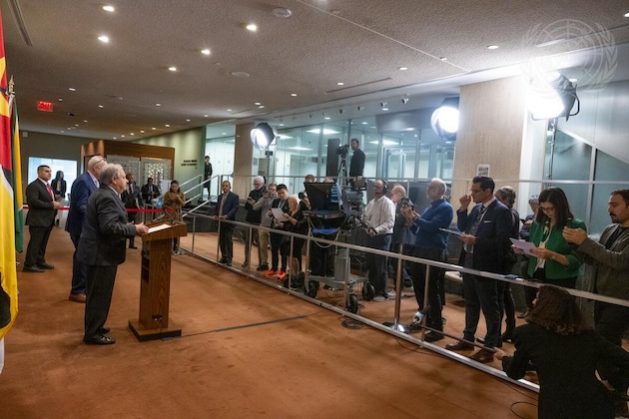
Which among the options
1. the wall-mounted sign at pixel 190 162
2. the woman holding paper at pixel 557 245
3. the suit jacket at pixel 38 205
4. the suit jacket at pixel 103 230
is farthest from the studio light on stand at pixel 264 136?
the woman holding paper at pixel 557 245

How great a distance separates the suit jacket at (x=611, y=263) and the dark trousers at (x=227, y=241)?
5590mm

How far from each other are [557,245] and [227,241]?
5471 mm

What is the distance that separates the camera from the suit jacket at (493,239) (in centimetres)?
364

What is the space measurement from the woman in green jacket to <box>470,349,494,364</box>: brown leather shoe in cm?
84

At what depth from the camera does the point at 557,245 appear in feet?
10.7

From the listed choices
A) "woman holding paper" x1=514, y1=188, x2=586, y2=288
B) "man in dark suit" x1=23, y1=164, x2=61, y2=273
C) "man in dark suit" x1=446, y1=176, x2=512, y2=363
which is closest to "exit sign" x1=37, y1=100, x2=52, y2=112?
"man in dark suit" x1=23, y1=164, x2=61, y2=273

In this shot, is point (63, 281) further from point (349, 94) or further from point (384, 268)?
point (349, 94)

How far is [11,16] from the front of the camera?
5188mm

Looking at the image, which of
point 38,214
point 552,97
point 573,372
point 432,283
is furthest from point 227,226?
point 573,372

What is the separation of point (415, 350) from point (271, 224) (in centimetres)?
373

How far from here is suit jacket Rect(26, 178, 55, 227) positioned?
235 inches

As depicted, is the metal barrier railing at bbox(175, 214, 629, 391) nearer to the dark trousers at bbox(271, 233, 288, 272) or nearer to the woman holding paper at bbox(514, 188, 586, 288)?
the woman holding paper at bbox(514, 188, 586, 288)

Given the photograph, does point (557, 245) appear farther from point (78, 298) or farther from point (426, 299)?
point (78, 298)

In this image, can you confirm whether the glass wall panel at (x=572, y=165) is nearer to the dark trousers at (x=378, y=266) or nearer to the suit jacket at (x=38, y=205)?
the dark trousers at (x=378, y=266)
